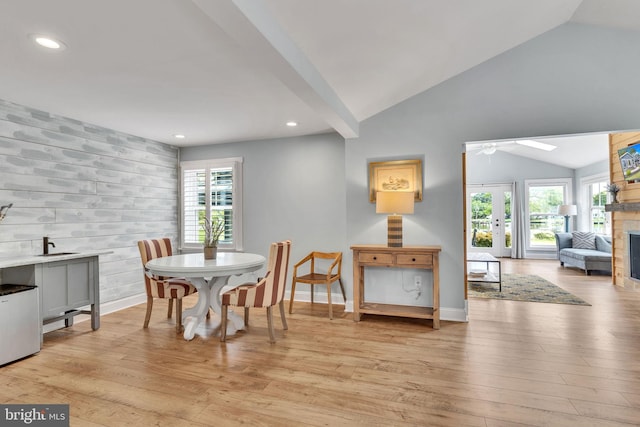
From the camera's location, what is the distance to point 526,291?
17.4 feet

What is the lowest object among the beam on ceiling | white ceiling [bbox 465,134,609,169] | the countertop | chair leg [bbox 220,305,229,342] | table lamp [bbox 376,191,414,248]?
chair leg [bbox 220,305,229,342]

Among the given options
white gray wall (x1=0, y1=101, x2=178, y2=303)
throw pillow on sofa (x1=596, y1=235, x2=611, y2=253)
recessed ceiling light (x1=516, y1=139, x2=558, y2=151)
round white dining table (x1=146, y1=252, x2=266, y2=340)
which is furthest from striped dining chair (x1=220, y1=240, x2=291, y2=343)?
throw pillow on sofa (x1=596, y1=235, x2=611, y2=253)

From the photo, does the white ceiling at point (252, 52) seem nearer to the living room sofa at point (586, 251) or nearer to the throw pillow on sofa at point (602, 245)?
the living room sofa at point (586, 251)

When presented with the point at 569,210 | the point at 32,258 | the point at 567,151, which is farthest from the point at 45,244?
the point at 569,210

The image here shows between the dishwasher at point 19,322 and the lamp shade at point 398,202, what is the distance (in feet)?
11.2

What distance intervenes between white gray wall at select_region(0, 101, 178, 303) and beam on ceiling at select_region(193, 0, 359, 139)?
116 inches

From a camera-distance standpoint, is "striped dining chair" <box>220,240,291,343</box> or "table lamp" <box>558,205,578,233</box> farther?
"table lamp" <box>558,205,578,233</box>

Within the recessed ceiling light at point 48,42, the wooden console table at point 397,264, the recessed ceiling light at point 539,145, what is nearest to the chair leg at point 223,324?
the wooden console table at point 397,264

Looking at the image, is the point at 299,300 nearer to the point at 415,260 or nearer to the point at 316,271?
the point at 316,271

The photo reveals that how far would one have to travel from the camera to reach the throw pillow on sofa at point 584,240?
7.23 meters

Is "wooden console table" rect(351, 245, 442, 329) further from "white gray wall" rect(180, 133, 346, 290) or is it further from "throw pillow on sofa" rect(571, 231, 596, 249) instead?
"throw pillow on sofa" rect(571, 231, 596, 249)

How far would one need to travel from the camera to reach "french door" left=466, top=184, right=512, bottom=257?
9.55 meters

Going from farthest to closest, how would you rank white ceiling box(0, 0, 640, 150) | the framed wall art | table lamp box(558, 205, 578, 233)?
table lamp box(558, 205, 578, 233) < the framed wall art < white ceiling box(0, 0, 640, 150)

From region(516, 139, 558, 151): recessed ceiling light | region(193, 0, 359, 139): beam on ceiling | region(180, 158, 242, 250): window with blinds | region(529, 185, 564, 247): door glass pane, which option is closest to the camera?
region(193, 0, 359, 139): beam on ceiling
